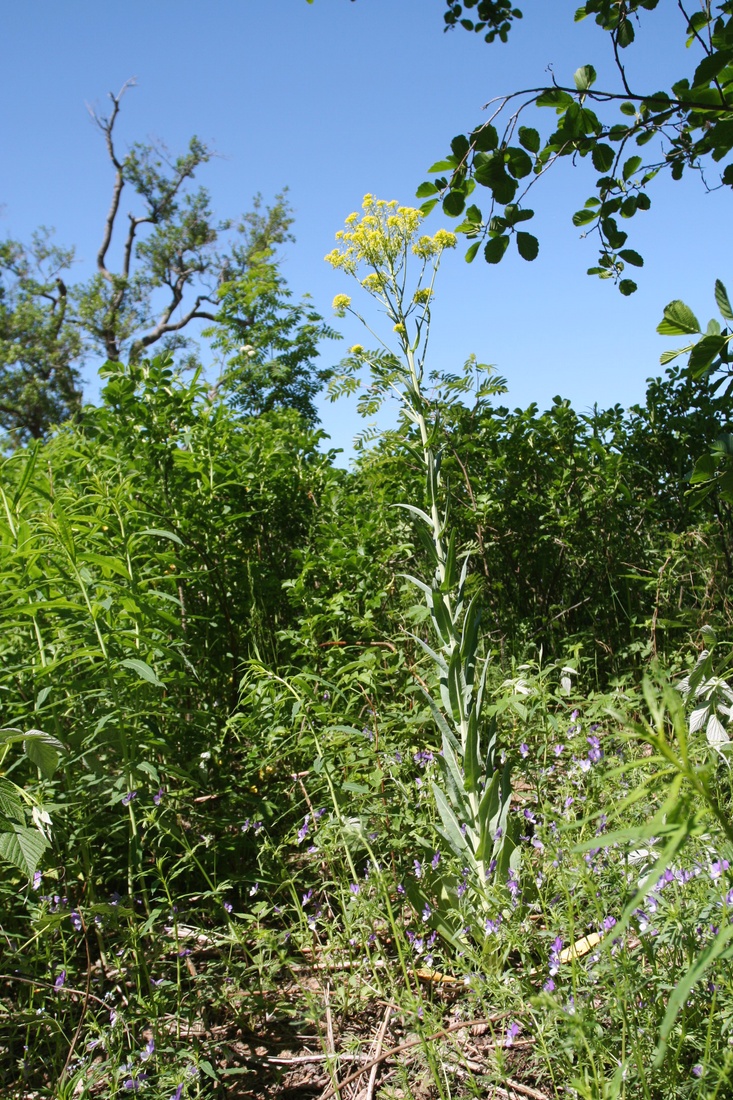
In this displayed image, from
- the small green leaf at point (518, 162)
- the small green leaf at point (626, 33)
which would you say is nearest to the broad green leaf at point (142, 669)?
the small green leaf at point (518, 162)

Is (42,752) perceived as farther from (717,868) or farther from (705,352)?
(705,352)

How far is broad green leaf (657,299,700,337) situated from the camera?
1334 millimetres

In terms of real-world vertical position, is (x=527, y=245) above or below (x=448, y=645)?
above

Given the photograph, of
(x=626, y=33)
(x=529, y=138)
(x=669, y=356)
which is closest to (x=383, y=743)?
(x=669, y=356)

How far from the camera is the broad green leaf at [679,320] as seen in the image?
133cm

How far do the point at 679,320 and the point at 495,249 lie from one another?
2.39 ft

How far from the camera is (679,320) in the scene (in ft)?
4.42

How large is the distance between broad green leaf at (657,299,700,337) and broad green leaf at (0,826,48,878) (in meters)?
1.52

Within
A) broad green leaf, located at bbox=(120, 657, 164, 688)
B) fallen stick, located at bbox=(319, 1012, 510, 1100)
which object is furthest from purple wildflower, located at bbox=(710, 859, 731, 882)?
broad green leaf, located at bbox=(120, 657, 164, 688)

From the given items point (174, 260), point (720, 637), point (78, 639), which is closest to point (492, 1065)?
point (78, 639)

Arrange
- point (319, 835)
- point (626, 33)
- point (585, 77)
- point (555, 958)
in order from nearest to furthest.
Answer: point (555, 958)
point (585, 77)
point (319, 835)
point (626, 33)

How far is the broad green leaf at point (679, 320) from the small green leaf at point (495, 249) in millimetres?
677

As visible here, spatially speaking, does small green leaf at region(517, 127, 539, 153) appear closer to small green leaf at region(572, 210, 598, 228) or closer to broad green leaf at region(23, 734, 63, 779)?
small green leaf at region(572, 210, 598, 228)

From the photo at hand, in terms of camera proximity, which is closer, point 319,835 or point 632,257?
→ point 319,835
